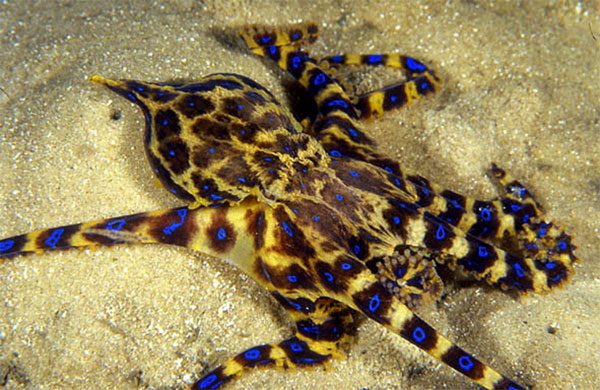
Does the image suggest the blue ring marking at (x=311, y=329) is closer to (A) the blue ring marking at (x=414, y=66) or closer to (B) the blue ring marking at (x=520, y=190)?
(B) the blue ring marking at (x=520, y=190)

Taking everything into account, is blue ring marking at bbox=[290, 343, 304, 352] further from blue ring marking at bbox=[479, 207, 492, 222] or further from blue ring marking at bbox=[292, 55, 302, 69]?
blue ring marking at bbox=[292, 55, 302, 69]

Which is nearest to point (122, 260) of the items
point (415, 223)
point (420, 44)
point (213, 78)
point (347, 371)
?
point (213, 78)

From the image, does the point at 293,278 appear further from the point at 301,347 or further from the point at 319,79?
the point at 319,79

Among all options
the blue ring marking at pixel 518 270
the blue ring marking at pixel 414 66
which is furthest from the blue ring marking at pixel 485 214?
the blue ring marking at pixel 414 66

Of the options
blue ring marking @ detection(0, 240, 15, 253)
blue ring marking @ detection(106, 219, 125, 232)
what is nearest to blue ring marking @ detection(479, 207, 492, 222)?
blue ring marking @ detection(106, 219, 125, 232)

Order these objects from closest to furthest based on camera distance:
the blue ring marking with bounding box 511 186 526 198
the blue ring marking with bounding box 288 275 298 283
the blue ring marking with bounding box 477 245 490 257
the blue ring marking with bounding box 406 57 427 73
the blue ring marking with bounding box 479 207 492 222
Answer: the blue ring marking with bounding box 288 275 298 283
the blue ring marking with bounding box 477 245 490 257
the blue ring marking with bounding box 479 207 492 222
the blue ring marking with bounding box 511 186 526 198
the blue ring marking with bounding box 406 57 427 73

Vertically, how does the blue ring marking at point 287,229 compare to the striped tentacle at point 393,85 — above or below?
below

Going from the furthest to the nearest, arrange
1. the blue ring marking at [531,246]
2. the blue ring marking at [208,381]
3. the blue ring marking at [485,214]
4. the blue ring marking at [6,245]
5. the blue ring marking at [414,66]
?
the blue ring marking at [414,66], the blue ring marking at [485,214], the blue ring marking at [531,246], the blue ring marking at [6,245], the blue ring marking at [208,381]

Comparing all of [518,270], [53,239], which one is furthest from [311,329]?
[53,239]
